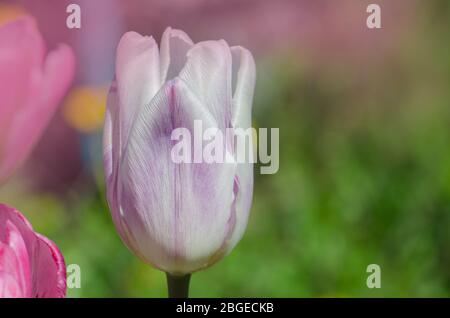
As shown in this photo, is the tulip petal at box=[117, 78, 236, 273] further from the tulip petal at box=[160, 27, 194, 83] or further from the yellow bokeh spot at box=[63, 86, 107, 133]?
the yellow bokeh spot at box=[63, 86, 107, 133]

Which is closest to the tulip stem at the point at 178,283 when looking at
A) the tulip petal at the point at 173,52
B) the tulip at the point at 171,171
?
the tulip at the point at 171,171

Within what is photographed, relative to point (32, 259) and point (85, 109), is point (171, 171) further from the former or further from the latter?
point (85, 109)

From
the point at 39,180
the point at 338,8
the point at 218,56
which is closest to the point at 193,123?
the point at 218,56

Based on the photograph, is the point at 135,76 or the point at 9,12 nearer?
the point at 135,76

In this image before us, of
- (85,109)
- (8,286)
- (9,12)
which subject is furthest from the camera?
(85,109)

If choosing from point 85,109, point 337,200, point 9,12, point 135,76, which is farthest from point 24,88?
point 337,200

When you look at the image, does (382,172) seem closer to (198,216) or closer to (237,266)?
(237,266)
